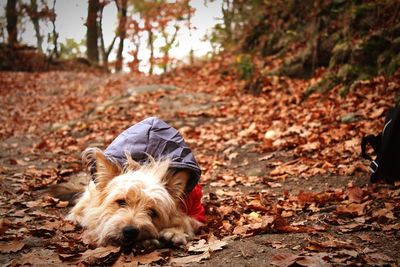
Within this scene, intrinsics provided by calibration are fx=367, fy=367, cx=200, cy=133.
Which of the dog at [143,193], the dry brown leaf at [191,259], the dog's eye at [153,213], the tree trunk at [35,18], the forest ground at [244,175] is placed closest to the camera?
the dry brown leaf at [191,259]

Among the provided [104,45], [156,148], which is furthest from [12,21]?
[156,148]

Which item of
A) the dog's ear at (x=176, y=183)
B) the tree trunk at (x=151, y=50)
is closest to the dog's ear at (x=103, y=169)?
the dog's ear at (x=176, y=183)

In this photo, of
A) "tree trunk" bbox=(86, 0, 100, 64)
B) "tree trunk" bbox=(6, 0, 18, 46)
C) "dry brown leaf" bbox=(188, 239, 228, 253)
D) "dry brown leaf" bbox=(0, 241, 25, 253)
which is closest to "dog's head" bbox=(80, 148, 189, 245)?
"dry brown leaf" bbox=(188, 239, 228, 253)

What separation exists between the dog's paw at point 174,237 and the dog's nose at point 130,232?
0.32 metres

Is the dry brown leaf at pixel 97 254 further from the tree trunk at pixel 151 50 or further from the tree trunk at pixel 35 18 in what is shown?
the tree trunk at pixel 35 18

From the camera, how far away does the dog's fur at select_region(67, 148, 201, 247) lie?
3.32m

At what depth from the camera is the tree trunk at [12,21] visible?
80.7 ft

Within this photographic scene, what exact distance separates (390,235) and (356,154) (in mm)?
2746

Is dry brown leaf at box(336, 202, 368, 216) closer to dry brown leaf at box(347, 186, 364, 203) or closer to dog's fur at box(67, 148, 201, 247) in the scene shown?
dry brown leaf at box(347, 186, 364, 203)

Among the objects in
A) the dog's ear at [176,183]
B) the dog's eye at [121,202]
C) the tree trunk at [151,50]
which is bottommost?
the dog's eye at [121,202]

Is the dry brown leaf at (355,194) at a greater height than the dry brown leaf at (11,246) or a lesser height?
greater

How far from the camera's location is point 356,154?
580 centimetres

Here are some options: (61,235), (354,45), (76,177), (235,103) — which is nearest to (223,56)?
(235,103)

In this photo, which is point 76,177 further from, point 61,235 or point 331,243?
point 331,243
